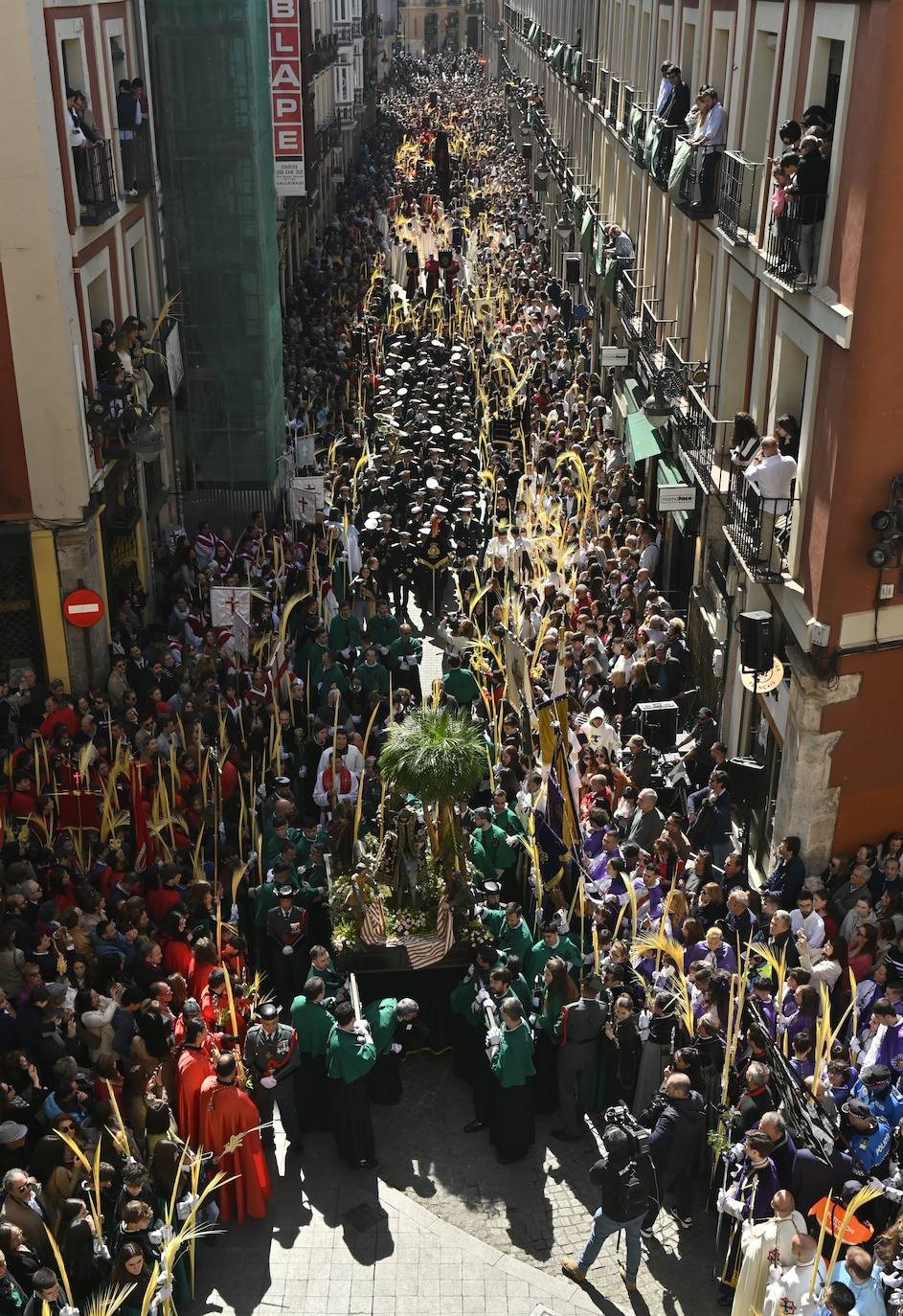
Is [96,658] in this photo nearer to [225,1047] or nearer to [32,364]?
[32,364]

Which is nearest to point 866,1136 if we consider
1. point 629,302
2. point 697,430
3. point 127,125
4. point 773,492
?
point 773,492

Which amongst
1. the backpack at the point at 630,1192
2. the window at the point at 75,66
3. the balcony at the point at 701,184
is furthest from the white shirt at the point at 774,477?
the window at the point at 75,66

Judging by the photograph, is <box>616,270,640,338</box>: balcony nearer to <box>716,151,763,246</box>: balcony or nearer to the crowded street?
the crowded street

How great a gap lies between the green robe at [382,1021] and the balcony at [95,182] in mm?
10804

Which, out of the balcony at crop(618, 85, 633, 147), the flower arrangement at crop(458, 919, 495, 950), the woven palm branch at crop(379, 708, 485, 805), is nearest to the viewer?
the flower arrangement at crop(458, 919, 495, 950)

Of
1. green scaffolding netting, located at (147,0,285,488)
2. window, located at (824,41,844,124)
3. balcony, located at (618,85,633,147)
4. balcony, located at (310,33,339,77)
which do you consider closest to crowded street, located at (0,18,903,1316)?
window, located at (824,41,844,124)

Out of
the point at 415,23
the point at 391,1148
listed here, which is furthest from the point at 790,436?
the point at 415,23

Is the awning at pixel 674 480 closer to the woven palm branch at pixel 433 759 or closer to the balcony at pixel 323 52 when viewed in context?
the woven palm branch at pixel 433 759

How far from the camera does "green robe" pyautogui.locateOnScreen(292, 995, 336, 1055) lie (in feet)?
35.0

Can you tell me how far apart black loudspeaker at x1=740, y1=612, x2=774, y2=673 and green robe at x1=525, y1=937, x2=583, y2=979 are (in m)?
3.48

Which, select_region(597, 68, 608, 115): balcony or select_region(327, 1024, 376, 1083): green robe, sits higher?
select_region(597, 68, 608, 115): balcony

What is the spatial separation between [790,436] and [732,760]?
3.43 m

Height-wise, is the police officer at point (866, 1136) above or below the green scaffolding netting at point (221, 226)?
below

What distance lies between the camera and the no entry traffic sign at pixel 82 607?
16609mm
